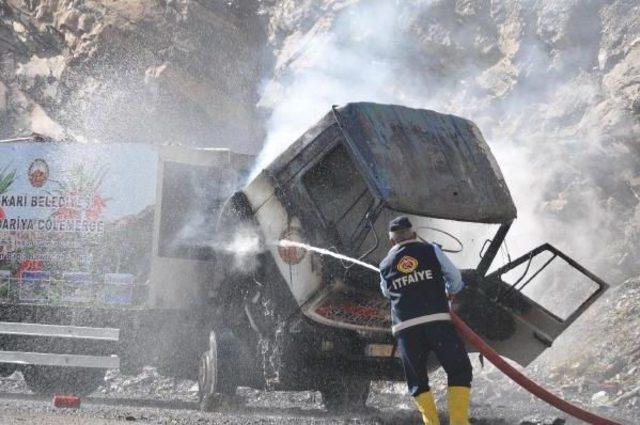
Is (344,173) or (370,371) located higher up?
(344,173)

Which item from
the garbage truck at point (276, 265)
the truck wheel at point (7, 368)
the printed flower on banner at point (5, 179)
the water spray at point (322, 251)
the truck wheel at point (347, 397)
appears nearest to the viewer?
the water spray at point (322, 251)

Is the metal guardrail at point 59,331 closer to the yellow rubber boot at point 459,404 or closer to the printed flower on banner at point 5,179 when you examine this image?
the printed flower on banner at point 5,179

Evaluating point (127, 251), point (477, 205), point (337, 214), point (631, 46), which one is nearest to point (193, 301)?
point (127, 251)

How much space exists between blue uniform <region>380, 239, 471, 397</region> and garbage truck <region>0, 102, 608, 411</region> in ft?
2.09

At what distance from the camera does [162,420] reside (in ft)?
19.1

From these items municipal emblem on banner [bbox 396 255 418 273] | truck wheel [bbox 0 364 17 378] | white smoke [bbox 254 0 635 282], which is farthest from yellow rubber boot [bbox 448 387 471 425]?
truck wheel [bbox 0 364 17 378]

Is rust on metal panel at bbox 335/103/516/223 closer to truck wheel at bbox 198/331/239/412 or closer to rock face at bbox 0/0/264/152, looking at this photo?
truck wheel at bbox 198/331/239/412

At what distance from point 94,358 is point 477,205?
14.1ft

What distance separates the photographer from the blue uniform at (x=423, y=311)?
14.7 feet

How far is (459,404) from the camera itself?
14.4 feet

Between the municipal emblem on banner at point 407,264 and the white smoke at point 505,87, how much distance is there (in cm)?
339

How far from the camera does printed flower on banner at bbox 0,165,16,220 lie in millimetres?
8688

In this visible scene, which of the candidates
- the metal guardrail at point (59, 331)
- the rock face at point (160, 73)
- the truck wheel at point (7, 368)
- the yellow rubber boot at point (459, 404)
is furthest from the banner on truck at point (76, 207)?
the rock face at point (160, 73)

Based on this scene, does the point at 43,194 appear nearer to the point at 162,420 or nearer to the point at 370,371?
the point at 162,420
